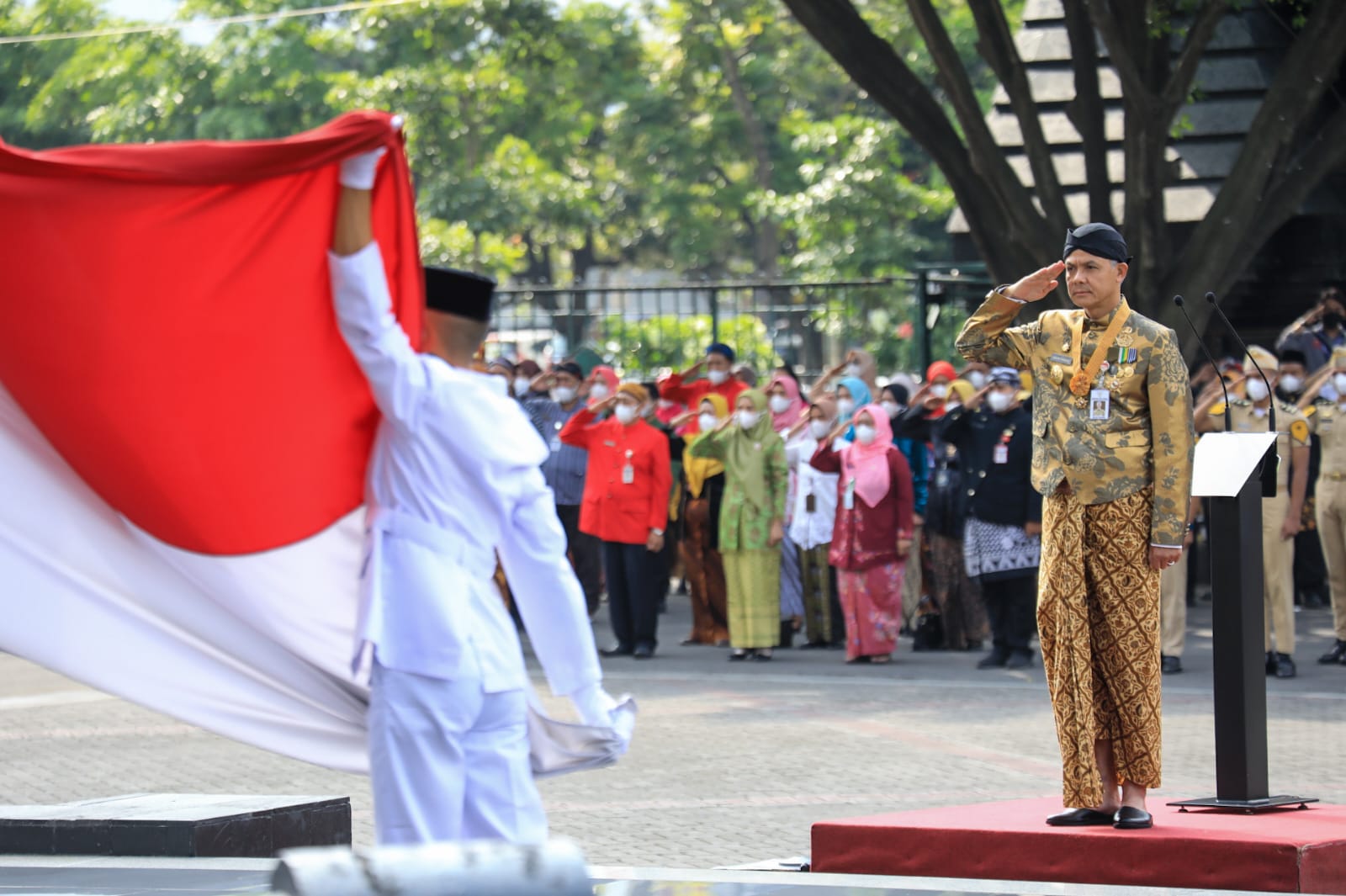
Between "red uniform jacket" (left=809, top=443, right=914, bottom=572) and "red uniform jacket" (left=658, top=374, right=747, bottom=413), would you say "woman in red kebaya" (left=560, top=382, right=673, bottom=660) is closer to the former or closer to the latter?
"red uniform jacket" (left=809, top=443, right=914, bottom=572)

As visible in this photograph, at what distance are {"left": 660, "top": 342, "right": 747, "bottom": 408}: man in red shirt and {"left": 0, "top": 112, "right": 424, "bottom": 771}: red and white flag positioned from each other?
11.8m

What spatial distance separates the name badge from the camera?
23.4ft

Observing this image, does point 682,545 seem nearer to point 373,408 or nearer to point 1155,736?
point 1155,736

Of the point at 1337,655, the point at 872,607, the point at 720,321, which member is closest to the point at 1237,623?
the point at 1337,655

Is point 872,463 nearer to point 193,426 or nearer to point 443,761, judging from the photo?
point 193,426

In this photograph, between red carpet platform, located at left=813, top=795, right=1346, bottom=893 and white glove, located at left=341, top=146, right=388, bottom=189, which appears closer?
white glove, located at left=341, top=146, right=388, bottom=189

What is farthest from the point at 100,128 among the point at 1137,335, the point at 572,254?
the point at 1137,335

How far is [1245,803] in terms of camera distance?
289 inches

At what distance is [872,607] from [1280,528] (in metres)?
3.03

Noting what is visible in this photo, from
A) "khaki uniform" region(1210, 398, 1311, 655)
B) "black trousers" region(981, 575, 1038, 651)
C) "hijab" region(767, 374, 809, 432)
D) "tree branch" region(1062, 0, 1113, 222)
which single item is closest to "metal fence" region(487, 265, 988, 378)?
"hijab" region(767, 374, 809, 432)

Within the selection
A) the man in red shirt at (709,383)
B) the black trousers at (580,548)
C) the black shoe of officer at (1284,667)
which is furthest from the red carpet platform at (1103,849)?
the man in red shirt at (709,383)

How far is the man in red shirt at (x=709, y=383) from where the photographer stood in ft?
58.4

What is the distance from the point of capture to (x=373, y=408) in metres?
5.15

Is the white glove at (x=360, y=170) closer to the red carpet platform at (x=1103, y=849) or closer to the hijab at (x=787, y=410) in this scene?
the red carpet platform at (x=1103, y=849)
